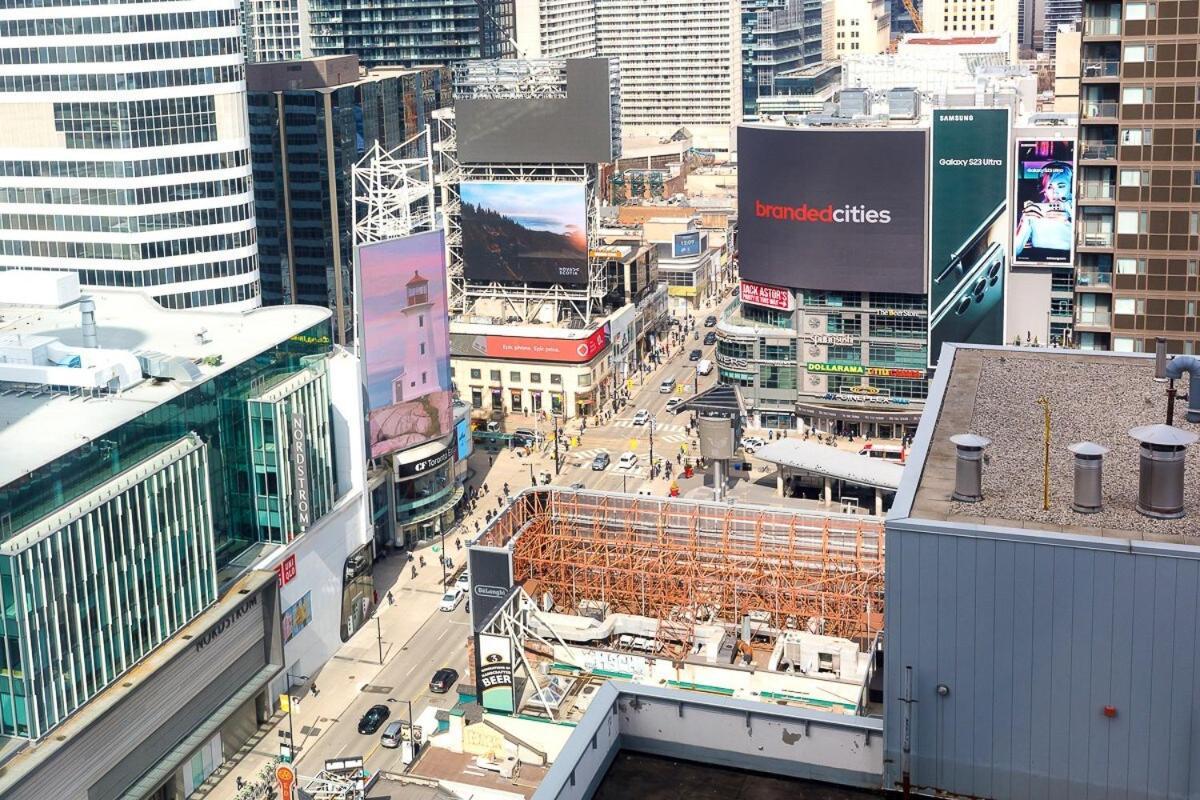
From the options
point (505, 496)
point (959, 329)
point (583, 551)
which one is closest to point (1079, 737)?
point (583, 551)

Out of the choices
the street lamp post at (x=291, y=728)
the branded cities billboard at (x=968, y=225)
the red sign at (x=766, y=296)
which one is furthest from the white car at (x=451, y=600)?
the branded cities billboard at (x=968, y=225)

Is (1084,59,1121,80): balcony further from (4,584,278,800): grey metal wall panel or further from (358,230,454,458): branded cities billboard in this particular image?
(4,584,278,800): grey metal wall panel

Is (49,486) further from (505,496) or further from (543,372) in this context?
(543,372)

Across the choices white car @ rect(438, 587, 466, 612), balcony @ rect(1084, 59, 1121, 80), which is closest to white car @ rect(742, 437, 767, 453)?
white car @ rect(438, 587, 466, 612)

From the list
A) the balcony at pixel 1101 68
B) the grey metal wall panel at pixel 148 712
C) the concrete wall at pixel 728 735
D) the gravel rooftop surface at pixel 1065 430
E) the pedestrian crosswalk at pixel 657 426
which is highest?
the balcony at pixel 1101 68

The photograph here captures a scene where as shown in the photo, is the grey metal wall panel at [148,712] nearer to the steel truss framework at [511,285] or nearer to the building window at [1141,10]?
the building window at [1141,10]
